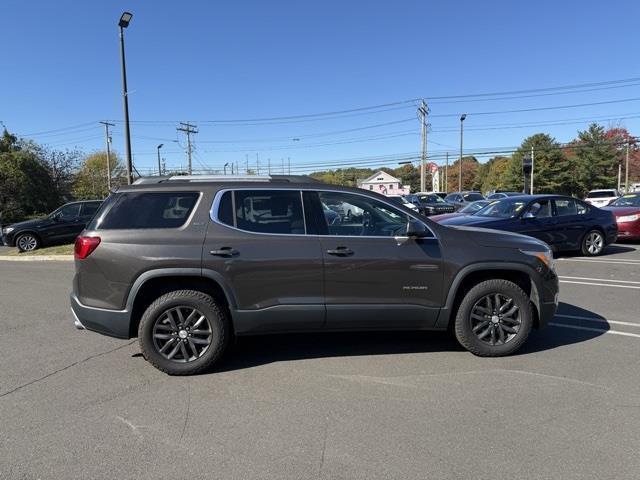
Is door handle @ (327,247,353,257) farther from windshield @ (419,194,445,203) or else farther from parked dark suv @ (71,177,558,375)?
windshield @ (419,194,445,203)

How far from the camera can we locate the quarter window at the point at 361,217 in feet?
15.3

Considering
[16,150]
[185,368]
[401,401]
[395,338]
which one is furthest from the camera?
[16,150]

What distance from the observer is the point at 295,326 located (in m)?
4.57

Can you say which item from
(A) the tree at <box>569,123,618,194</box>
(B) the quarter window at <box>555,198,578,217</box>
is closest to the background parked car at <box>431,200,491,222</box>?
(B) the quarter window at <box>555,198,578,217</box>

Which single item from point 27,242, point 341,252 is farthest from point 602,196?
point 341,252

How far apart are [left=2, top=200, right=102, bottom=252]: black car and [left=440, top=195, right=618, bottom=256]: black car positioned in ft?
39.4

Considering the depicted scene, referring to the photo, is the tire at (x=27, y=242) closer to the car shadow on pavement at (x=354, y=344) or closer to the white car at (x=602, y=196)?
the car shadow on pavement at (x=354, y=344)

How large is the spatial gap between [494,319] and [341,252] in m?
1.68

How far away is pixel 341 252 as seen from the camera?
4.50m

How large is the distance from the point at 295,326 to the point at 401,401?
121cm

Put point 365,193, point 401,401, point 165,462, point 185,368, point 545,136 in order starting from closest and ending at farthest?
point 165,462, point 401,401, point 185,368, point 365,193, point 545,136

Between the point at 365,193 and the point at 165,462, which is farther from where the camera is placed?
the point at 365,193

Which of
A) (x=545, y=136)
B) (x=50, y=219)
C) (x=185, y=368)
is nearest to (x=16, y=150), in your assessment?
(x=50, y=219)

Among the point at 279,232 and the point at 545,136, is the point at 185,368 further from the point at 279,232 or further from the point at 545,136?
the point at 545,136
